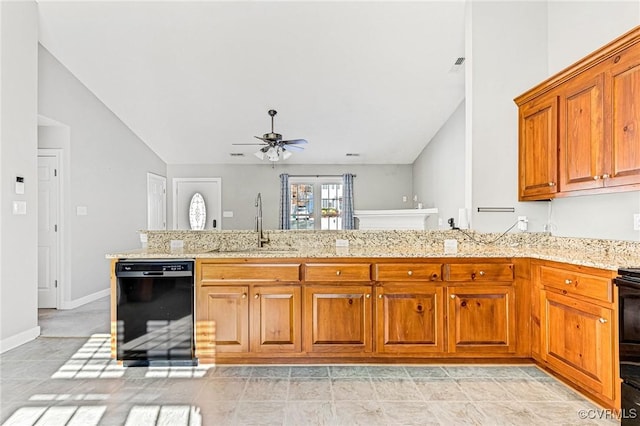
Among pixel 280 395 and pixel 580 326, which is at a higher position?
pixel 580 326

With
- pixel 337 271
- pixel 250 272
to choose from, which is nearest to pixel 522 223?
pixel 337 271

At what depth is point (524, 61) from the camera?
3.58m

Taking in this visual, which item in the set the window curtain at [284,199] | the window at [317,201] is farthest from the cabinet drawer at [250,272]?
the window at [317,201]

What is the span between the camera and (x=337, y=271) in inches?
113

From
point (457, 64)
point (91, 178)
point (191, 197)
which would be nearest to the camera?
point (457, 64)

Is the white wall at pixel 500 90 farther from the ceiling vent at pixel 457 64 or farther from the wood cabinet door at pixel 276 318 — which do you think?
the wood cabinet door at pixel 276 318

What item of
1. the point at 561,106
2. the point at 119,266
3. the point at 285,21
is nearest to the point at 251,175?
the point at 285,21

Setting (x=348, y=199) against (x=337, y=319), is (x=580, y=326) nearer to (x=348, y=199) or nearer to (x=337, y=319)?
(x=337, y=319)

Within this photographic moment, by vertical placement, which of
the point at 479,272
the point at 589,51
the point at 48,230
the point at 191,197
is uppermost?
the point at 589,51

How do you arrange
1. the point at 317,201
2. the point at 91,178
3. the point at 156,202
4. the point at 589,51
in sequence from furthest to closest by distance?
1. the point at 317,201
2. the point at 156,202
3. the point at 91,178
4. the point at 589,51

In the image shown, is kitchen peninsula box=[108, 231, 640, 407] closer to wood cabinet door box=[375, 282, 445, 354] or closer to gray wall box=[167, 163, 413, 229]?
wood cabinet door box=[375, 282, 445, 354]

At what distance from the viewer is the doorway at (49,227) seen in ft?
16.5

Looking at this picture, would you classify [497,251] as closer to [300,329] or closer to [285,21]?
[300,329]

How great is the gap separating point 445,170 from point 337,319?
4.82 m
